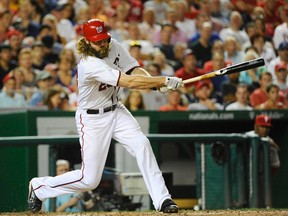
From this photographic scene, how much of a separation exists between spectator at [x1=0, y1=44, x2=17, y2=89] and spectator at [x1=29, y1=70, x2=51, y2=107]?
0.50 metres

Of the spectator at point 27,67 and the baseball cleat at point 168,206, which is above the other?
the spectator at point 27,67

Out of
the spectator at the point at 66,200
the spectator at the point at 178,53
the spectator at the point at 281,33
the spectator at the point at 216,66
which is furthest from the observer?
the spectator at the point at 281,33

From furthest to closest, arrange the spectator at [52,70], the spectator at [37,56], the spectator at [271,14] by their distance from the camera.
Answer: the spectator at [271,14] → the spectator at [37,56] → the spectator at [52,70]

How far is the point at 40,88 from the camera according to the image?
457 inches

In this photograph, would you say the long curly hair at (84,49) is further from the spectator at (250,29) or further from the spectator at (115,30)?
the spectator at (250,29)

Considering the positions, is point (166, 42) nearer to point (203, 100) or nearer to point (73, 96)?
point (203, 100)

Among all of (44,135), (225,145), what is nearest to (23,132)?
(44,135)

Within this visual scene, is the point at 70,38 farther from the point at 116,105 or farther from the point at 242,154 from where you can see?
the point at 116,105

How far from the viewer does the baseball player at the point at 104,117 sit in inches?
285

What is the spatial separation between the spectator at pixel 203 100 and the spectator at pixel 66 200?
7.65ft

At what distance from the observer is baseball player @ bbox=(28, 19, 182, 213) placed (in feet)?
23.7

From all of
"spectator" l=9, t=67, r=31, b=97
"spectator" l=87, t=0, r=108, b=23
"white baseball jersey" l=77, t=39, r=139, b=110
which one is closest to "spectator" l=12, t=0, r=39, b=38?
"spectator" l=87, t=0, r=108, b=23

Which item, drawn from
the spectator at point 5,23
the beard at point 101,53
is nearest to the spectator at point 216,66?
the spectator at point 5,23

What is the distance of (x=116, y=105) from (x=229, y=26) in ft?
23.7
